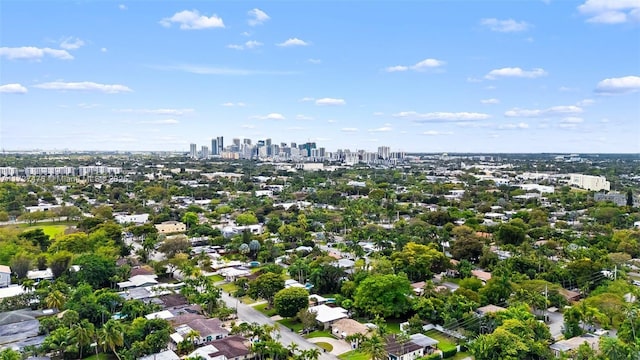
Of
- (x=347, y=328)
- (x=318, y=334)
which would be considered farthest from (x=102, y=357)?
(x=347, y=328)

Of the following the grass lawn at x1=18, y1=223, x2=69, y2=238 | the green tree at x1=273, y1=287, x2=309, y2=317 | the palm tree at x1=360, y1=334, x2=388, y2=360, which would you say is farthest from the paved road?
the grass lawn at x1=18, y1=223, x2=69, y2=238

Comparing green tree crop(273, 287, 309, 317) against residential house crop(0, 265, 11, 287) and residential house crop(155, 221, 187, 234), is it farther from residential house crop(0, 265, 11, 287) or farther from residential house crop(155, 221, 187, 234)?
residential house crop(155, 221, 187, 234)

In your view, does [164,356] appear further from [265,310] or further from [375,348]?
[375,348]

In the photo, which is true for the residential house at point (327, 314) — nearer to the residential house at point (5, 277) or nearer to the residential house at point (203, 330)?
the residential house at point (203, 330)

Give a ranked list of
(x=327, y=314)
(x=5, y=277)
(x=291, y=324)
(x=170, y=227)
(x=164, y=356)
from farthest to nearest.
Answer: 1. (x=170, y=227)
2. (x=5, y=277)
3. (x=291, y=324)
4. (x=327, y=314)
5. (x=164, y=356)

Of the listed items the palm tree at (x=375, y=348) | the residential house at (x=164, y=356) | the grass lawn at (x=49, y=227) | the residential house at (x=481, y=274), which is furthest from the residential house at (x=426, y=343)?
the grass lawn at (x=49, y=227)
